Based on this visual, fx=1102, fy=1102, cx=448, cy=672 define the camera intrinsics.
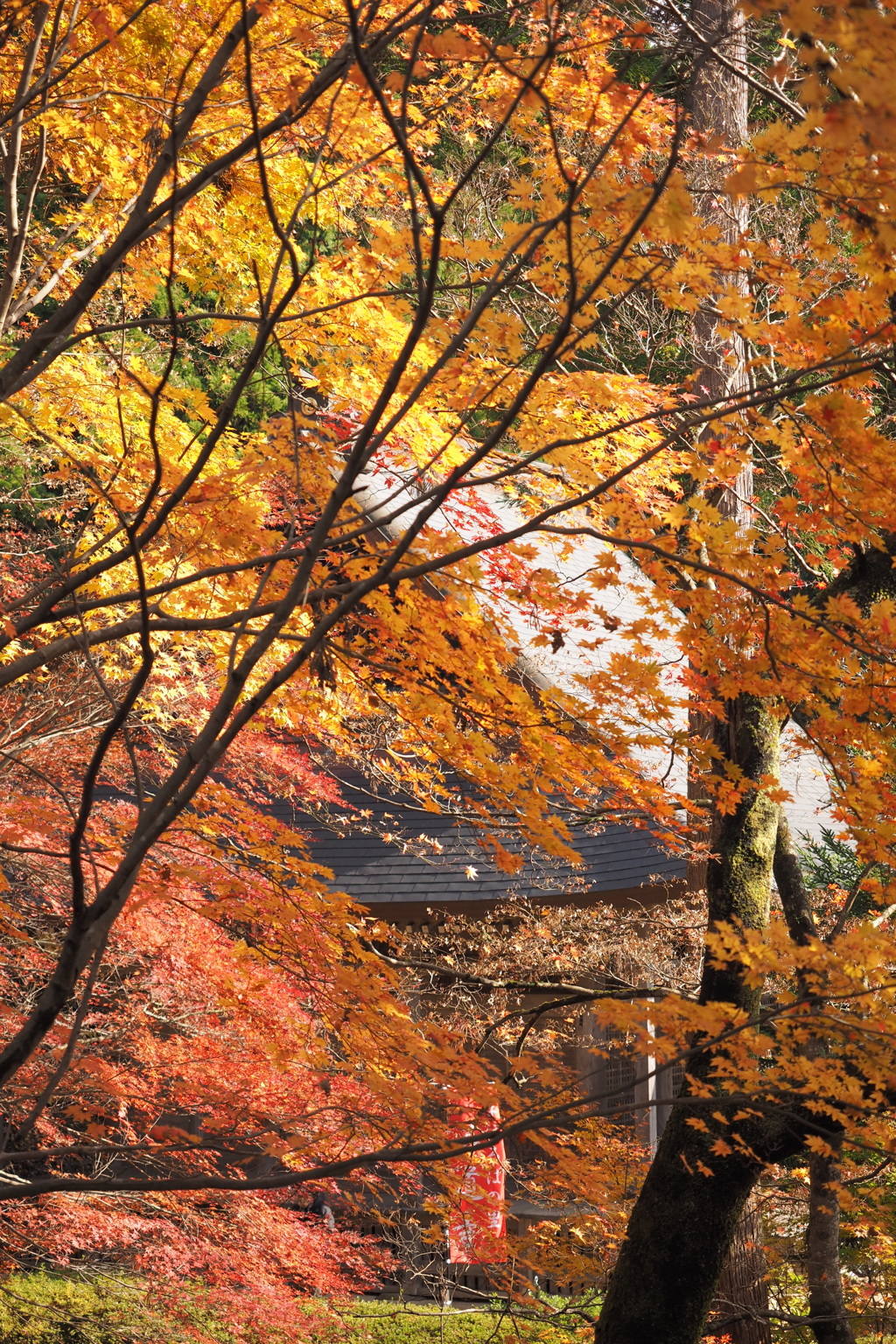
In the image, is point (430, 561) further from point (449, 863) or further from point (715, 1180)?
point (449, 863)

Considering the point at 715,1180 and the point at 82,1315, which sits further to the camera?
the point at 82,1315

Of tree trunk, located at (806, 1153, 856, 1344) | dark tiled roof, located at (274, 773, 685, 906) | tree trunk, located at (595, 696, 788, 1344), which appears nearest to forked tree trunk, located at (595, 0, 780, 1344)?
tree trunk, located at (595, 696, 788, 1344)

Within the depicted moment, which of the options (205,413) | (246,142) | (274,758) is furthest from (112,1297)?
(246,142)

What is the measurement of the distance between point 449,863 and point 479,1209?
4.56 m

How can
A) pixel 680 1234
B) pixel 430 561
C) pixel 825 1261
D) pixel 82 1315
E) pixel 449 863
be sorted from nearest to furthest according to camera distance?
pixel 430 561
pixel 680 1234
pixel 825 1261
pixel 82 1315
pixel 449 863

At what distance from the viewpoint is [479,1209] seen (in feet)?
17.5

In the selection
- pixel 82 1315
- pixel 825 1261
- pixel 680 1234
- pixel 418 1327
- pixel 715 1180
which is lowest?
pixel 418 1327

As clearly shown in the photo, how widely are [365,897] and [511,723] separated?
6810 millimetres

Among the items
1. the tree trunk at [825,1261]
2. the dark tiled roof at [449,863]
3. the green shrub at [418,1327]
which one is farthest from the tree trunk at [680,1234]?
the green shrub at [418,1327]

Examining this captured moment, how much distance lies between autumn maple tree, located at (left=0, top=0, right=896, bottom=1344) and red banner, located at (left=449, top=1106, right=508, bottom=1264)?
420 millimetres

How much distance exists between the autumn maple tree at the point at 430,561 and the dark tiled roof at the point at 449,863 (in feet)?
6.16

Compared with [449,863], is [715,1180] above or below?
below

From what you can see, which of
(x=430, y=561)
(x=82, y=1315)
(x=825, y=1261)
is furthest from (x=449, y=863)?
(x=430, y=561)

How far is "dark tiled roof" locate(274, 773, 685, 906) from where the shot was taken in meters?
9.34
